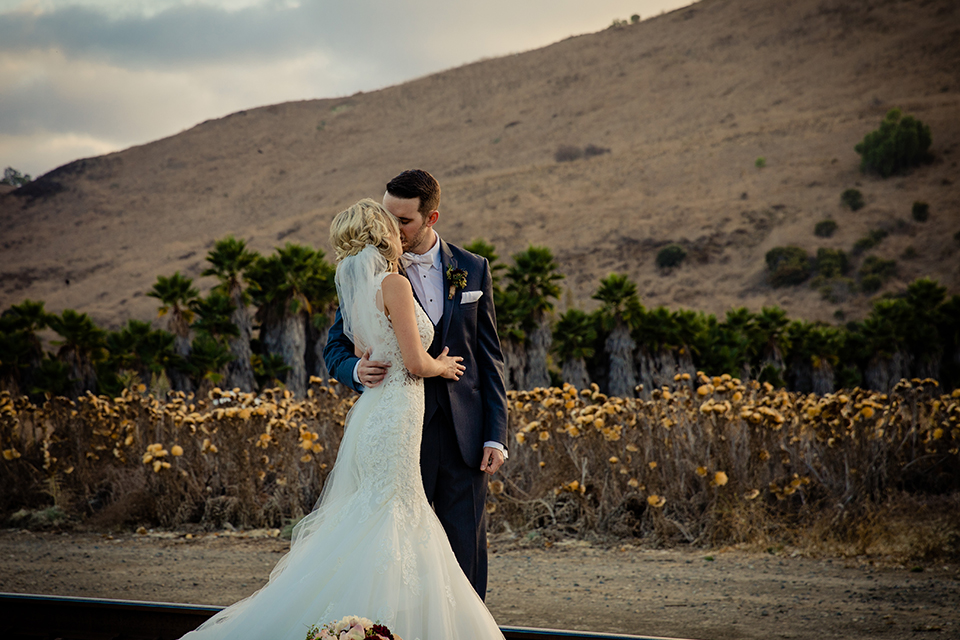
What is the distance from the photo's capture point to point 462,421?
3055 millimetres

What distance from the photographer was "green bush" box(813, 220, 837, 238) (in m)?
57.9

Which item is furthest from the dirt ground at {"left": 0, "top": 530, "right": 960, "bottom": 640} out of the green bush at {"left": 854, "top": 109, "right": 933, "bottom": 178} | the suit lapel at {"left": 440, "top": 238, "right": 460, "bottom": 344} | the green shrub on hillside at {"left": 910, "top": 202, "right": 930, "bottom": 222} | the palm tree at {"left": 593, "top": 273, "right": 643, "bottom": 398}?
the green bush at {"left": 854, "top": 109, "right": 933, "bottom": 178}

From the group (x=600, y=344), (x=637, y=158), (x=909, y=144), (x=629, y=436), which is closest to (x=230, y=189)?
(x=637, y=158)

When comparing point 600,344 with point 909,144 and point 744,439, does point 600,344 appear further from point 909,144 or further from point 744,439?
point 909,144

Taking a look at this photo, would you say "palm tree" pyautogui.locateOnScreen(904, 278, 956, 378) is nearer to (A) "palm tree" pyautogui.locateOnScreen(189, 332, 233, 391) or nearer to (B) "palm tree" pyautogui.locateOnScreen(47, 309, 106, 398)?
(A) "palm tree" pyautogui.locateOnScreen(189, 332, 233, 391)

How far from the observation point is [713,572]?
18.6 feet

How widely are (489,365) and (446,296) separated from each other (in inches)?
12.9

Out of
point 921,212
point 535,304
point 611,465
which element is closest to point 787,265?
point 921,212

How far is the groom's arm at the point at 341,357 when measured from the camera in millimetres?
3168

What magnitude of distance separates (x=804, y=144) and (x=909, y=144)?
413 inches

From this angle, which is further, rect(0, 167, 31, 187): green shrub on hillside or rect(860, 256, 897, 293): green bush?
rect(0, 167, 31, 187): green shrub on hillside

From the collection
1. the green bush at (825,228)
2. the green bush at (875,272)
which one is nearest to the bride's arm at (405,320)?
the green bush at (875,272)

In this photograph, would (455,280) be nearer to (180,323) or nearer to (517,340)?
(180,323)

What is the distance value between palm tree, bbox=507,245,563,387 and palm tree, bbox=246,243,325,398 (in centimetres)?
402
